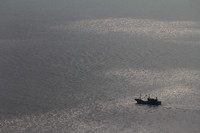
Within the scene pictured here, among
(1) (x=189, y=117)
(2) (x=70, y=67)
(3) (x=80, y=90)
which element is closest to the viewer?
(1) (x=189, y=117)

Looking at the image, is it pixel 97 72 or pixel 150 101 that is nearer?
pixel 150 101

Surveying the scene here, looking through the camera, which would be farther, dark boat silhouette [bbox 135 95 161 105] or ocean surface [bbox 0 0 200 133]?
dark boat silhouette [bbox 135 95 161 105]

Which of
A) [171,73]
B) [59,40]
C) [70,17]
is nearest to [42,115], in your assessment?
[171,73]

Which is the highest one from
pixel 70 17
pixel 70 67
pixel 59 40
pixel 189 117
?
pixel 70 17

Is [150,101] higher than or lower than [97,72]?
lower

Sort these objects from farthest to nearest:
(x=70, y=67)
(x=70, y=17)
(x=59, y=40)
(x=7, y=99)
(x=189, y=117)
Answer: (x=70, y=17) → (x=59, y=40) → (x=70, y=67) → (x=7, y=99) → (x=189, y=117)

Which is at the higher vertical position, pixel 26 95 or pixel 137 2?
pixel 137 2

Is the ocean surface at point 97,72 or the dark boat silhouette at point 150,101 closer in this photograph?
the ocean surface at point 97,72

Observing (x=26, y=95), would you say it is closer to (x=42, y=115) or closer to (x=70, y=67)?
(x=42, y=115)
